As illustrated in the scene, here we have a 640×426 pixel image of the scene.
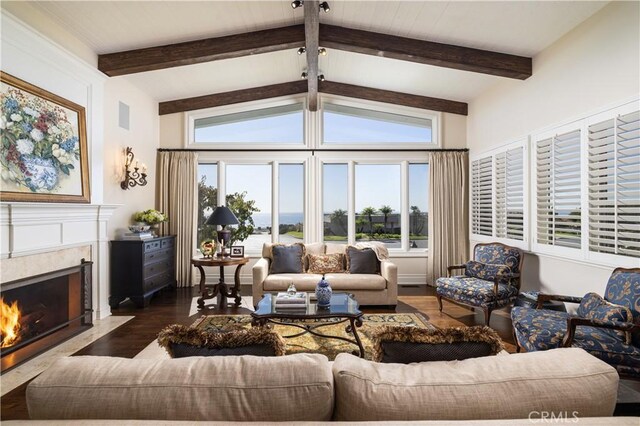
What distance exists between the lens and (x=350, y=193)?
617 cm

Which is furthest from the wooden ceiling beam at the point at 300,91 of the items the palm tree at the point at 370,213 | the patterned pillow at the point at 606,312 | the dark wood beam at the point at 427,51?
the patterned pillow at the point at 606,312

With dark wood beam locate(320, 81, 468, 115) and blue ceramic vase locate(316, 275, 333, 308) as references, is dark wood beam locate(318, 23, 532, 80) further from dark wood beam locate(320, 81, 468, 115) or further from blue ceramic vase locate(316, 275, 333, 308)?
blue ceramic vase locate(316, 275, 333, 308)

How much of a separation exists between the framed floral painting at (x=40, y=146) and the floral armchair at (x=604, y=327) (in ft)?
14.2

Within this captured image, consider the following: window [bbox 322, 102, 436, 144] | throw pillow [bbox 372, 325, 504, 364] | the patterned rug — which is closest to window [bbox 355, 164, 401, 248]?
window [bbox 322, 102, 436, 144]

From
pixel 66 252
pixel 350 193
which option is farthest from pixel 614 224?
pixel 66 252

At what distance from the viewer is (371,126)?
245 inches

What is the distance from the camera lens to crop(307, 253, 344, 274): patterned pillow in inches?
191

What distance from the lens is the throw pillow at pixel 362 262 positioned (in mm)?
4777

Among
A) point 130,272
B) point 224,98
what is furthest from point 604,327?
point 224,98

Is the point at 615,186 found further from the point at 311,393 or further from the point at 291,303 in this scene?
the point at 311,393

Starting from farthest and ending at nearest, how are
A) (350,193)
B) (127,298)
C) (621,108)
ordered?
(350,193)
(127,298)
(621,108)

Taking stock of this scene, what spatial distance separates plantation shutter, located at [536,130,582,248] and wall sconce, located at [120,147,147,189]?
530 centimetres

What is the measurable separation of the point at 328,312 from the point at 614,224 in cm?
262

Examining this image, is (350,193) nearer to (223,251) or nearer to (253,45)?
(223,251)
